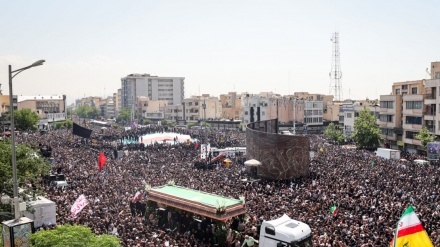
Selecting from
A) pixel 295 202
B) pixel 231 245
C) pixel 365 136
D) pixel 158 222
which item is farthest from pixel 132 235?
pixel 365 136

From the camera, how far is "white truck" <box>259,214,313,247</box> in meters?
11.3

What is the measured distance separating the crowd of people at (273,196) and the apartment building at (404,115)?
11.9 m

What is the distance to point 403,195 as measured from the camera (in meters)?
22.3

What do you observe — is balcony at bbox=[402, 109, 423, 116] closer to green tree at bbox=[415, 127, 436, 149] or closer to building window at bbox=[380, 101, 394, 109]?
building window at bbox=[380, 101, 394, 109]

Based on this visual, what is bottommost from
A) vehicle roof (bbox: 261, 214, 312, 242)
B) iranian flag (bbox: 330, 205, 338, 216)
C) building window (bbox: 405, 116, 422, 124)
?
iranian flag (bbox: 330, 205, 338, 216)

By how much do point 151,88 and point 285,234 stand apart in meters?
143

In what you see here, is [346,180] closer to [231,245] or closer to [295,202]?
[295,202]

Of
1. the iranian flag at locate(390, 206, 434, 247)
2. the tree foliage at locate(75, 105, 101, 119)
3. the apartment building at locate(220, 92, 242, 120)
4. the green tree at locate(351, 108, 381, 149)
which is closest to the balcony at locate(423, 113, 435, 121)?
the green tree at locate(351, 108, 381, 149)

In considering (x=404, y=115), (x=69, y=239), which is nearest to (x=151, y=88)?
(x=404, y=115)

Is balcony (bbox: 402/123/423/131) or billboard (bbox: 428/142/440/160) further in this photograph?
balcony (bbox: 402/123/423/131)

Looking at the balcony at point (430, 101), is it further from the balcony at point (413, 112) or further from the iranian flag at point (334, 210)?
the iranian flag at point (334, 210)

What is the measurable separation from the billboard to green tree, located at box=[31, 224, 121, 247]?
34.1 m

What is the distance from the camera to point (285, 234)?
37.1 ft

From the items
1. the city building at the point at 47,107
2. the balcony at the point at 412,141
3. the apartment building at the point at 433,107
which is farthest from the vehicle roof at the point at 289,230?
the city building at the point at 47,107
